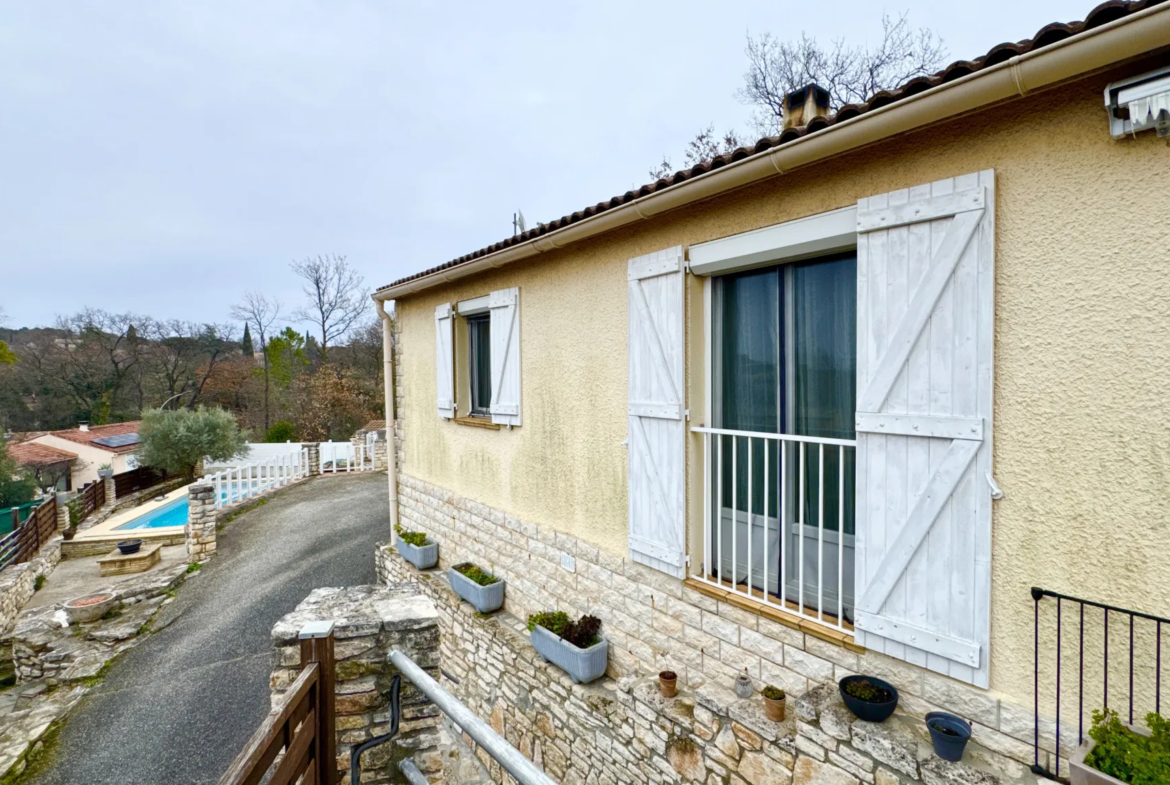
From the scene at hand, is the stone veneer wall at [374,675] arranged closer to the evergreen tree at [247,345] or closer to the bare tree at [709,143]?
the bare tree at [709,143]

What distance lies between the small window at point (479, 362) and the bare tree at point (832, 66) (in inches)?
280

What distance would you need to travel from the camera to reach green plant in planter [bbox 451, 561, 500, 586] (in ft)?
19.3

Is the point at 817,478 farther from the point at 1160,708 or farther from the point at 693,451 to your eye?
the point at 1160,708

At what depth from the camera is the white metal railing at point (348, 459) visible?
18.1 metres

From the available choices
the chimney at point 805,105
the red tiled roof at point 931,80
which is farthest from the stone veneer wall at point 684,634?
the chimney at point 805,105

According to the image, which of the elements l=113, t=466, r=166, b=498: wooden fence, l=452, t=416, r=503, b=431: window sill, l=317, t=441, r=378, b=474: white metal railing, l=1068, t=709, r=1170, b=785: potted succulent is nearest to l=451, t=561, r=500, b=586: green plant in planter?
l=452, t=416, r=503, b=431: window sill

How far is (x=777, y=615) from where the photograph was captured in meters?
3.22

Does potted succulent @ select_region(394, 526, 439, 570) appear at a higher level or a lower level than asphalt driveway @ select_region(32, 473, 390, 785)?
higher

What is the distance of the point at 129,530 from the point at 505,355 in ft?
45.9

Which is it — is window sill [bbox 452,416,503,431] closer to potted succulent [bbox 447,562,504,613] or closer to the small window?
the small window

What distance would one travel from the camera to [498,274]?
5.94 m

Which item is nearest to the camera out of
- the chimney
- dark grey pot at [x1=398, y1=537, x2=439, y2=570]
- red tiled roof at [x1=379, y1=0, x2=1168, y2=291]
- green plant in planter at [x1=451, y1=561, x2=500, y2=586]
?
red tiled roof at [x1=379, y1=0, x2=1168, y2=291]

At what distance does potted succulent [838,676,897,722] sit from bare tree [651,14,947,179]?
36.2 feet

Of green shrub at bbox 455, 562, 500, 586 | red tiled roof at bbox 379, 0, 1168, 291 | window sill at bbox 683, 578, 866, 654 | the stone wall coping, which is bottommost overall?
green shrub at bbox 455, 562, 500, 586
